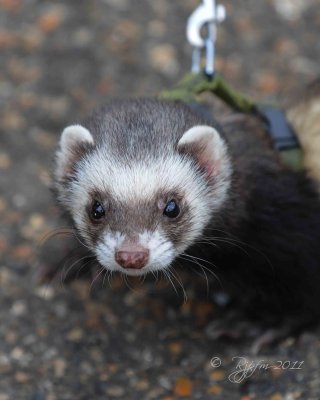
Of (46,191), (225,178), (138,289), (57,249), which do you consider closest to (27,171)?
(46,191)

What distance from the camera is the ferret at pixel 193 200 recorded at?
8.44 ft

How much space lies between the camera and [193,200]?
2752 millimetres

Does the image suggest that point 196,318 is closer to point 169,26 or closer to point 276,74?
point 276,74

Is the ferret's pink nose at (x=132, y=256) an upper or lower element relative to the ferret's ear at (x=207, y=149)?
lower

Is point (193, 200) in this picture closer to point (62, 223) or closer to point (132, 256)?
point (132, 256)

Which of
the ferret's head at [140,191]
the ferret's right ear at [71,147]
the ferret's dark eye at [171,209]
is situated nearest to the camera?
the ferret's head at [140,191]

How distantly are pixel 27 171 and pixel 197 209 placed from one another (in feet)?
5.17

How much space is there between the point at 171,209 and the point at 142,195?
13cm

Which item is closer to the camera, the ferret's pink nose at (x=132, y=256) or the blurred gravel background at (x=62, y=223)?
the ferret's pink nose at (x=132, y=256)

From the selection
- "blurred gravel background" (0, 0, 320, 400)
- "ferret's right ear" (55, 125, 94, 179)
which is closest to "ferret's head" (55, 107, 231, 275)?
"ferret's right ear" (55, 125, 94, 179)

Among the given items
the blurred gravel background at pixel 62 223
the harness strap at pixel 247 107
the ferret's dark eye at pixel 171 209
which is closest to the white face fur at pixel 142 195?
the ferret's dark eye at pixel 171 209

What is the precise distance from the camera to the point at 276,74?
467 cm

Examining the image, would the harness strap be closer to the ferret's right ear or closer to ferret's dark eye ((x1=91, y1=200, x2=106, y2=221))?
the ferret's right ear

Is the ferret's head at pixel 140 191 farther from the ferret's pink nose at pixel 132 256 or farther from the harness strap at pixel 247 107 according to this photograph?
the harness strap at pixel 247 107
